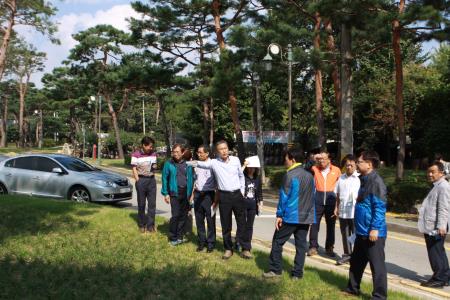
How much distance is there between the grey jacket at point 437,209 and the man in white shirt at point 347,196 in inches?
42.4

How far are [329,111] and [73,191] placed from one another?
85.0 ft

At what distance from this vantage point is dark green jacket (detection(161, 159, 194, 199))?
7848mm

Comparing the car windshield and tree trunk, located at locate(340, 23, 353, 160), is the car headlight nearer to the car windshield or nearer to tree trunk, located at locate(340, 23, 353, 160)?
the car windshield

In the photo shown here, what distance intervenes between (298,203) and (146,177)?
3413 millimetres

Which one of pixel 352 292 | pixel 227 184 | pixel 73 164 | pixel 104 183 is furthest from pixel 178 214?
pixel 73 164

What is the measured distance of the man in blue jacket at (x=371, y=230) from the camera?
17.3 ft

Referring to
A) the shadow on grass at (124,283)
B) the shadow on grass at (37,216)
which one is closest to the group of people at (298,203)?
the shadow on grass at (124,283)

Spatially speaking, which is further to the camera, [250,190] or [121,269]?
[250,190]

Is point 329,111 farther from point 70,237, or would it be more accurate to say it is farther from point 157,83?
point 70,237

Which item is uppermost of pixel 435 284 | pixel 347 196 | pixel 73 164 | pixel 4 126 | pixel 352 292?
pixel 4 126

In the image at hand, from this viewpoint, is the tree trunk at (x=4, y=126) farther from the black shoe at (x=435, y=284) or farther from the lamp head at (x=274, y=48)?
the black shoe at (x=435, y=284)

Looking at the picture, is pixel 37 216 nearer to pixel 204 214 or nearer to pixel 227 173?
pixel 204 214

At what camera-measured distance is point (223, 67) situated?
20562 mm

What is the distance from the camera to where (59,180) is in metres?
12.9
